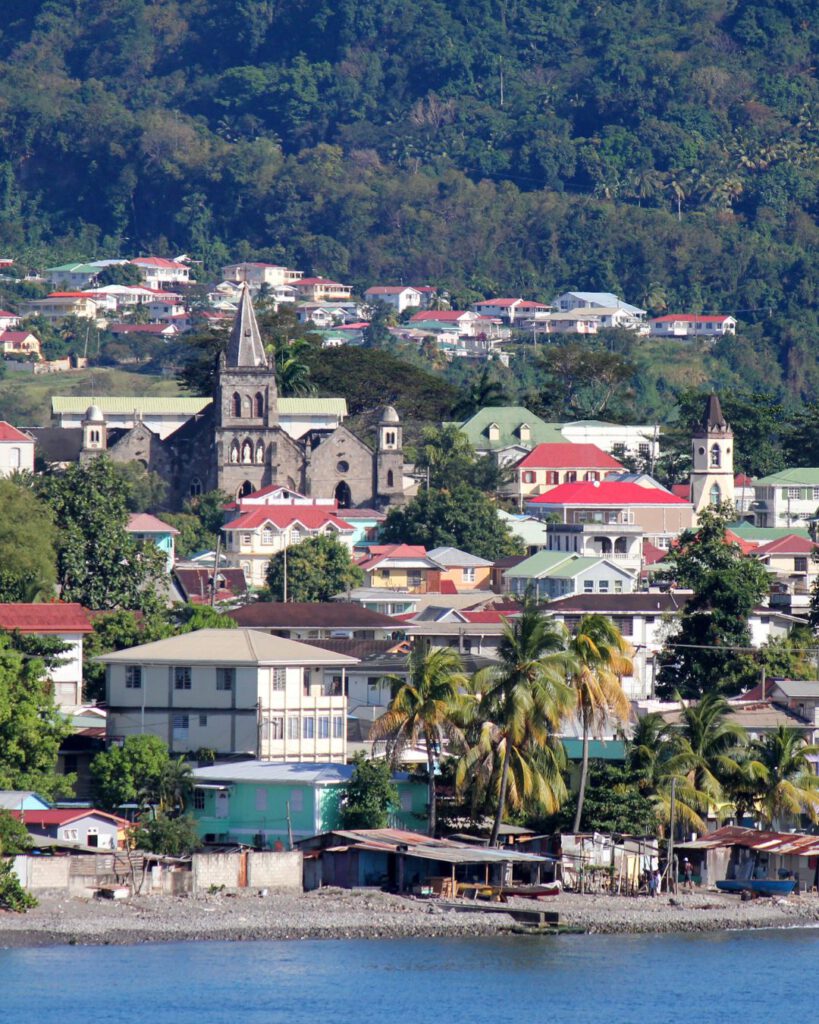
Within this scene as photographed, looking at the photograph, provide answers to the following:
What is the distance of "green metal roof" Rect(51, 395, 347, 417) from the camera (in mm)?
129488

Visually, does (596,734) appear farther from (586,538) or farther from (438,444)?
(438,444)

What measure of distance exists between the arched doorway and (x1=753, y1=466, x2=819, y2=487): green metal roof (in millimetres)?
19336

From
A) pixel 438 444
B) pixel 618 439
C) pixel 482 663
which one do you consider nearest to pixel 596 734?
pixel 482 663

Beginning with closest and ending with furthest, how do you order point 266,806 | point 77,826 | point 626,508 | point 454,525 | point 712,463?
point 77,826
point 266,806
point 454,525
point 626,508
point 712,463

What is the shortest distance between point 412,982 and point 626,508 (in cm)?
6188

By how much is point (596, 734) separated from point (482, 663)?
303 inches

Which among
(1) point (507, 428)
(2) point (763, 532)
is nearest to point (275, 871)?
(2) point (763, 532)

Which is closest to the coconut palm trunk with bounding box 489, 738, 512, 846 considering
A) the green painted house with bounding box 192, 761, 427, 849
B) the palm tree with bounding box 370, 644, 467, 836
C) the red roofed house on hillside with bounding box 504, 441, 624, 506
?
the palm tree with bounding box 370, 644, 467, 836

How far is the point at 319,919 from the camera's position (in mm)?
50344

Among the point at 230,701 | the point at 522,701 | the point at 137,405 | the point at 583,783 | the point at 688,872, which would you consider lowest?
the point at 688,872

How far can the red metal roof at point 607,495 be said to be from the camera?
109938mm

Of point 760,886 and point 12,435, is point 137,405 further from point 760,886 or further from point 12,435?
point 760,886

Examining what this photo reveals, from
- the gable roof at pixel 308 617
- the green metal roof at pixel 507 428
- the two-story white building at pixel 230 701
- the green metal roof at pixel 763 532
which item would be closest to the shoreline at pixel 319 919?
the two-story white building at pixel 230 701

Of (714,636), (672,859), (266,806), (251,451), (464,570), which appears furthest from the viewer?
(251,451)
